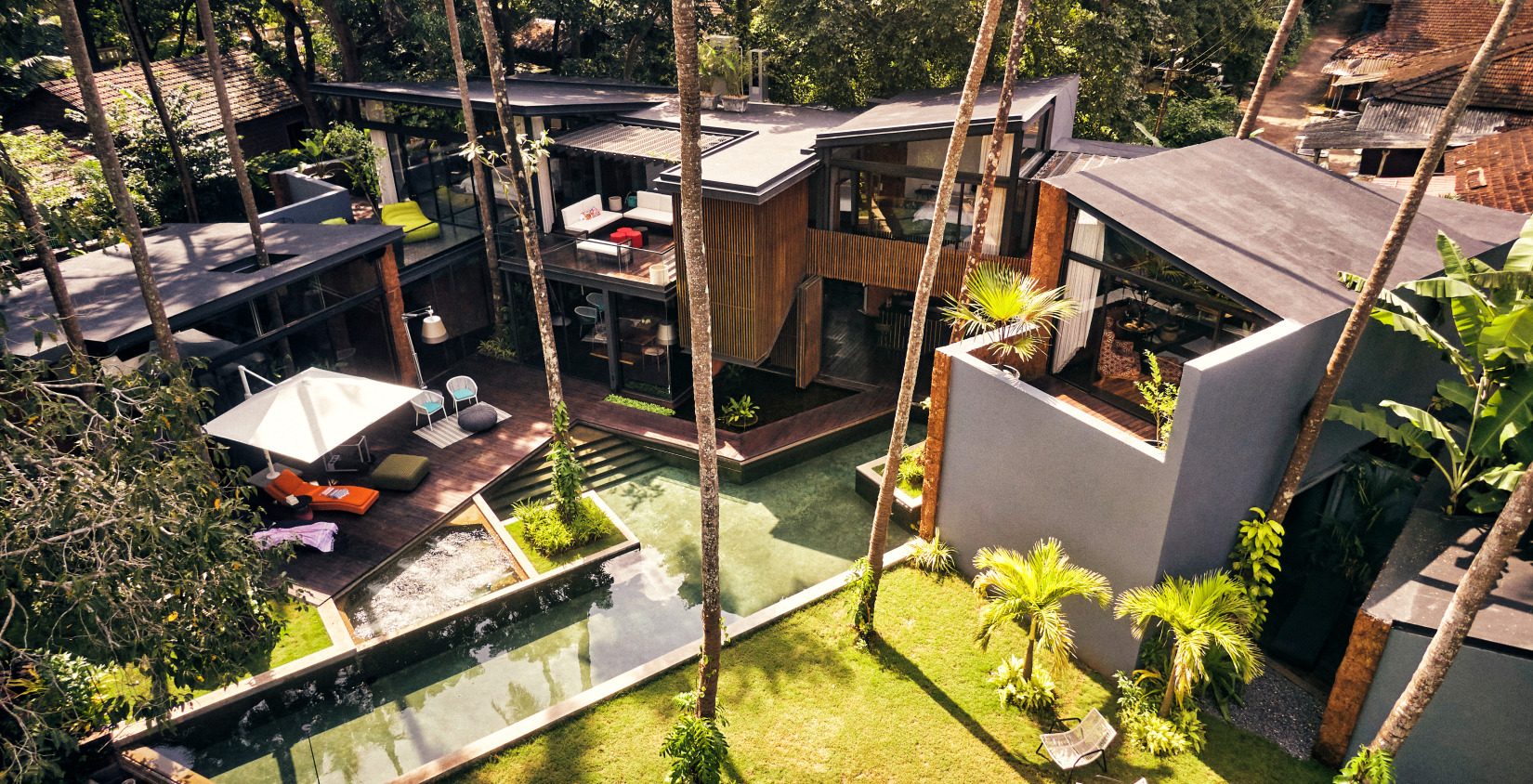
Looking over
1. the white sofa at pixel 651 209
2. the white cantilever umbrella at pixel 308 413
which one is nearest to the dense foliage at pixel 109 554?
the white cantilever umbrella at pixel 308 413

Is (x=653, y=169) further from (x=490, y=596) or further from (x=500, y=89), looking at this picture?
(x=490, y=596)

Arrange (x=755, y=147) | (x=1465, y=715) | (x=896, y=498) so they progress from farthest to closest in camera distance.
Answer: (x=755, y=147) < (x=896, y=498) < (x=1465, y=715)

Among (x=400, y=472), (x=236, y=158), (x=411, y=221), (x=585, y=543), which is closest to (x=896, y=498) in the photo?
(x=585, y=543)

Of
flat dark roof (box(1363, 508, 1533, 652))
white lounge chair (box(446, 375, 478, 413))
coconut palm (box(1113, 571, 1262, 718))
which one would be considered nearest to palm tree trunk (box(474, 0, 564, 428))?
white lounge chair (box(446, 375, 478, 413))

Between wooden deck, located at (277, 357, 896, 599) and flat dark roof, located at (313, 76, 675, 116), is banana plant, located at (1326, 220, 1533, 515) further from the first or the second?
flat dark roof, located at (313, 76, 675, 116)

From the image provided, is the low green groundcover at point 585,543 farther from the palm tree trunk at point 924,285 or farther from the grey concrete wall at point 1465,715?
the grey concrete wall at point 1465,715

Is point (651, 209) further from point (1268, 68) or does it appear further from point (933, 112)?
point (1268, 68)
